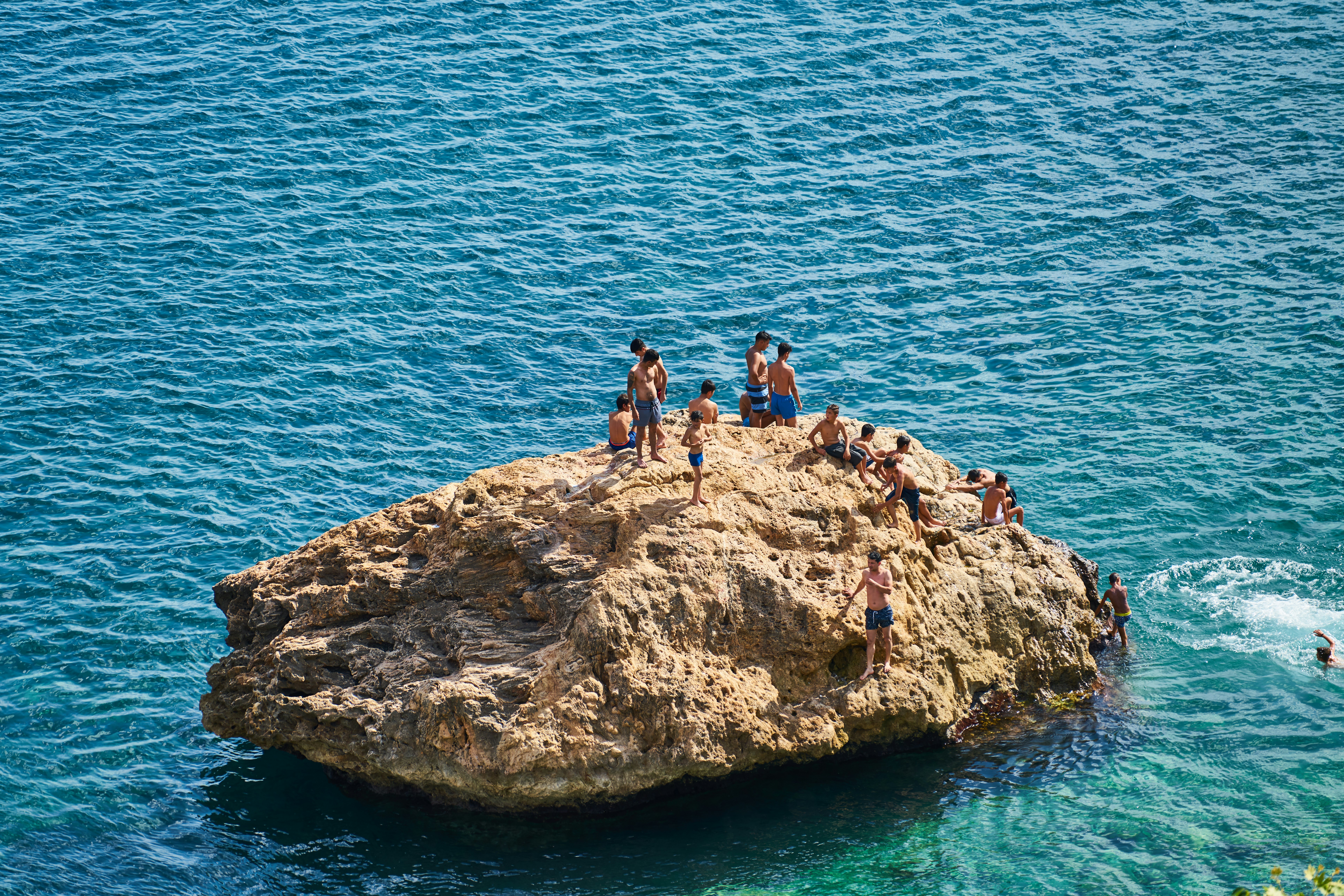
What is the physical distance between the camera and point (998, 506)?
2381 cm

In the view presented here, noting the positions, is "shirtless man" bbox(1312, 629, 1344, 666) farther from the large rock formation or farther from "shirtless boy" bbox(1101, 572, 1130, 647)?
the large rock formation

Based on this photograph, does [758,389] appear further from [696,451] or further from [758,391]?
[696,451]

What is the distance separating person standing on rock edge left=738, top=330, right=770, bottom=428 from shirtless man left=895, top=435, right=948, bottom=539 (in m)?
2.55

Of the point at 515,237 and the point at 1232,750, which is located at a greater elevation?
the point at 515,237

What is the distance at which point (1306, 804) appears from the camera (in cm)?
1953

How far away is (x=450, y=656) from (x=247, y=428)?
12.4 meters

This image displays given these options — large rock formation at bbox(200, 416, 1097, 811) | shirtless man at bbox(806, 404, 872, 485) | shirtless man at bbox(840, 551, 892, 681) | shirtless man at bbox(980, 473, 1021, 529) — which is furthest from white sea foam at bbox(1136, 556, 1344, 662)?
shirtless man at bbox(840, 551, 892, 681)

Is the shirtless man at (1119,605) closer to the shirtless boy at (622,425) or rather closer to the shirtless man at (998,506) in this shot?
the shirtless man at (998,506)

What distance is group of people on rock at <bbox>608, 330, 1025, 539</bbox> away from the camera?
20.9 m

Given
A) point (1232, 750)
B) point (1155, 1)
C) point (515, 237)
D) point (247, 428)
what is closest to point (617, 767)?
point (1232, 750)

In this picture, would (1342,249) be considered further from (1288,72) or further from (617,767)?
(617,767)

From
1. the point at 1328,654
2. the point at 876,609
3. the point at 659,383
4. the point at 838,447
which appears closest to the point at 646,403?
the point at 659,383

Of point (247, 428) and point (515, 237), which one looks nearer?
point (247, 428)

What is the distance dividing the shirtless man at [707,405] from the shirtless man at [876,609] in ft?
13.1
